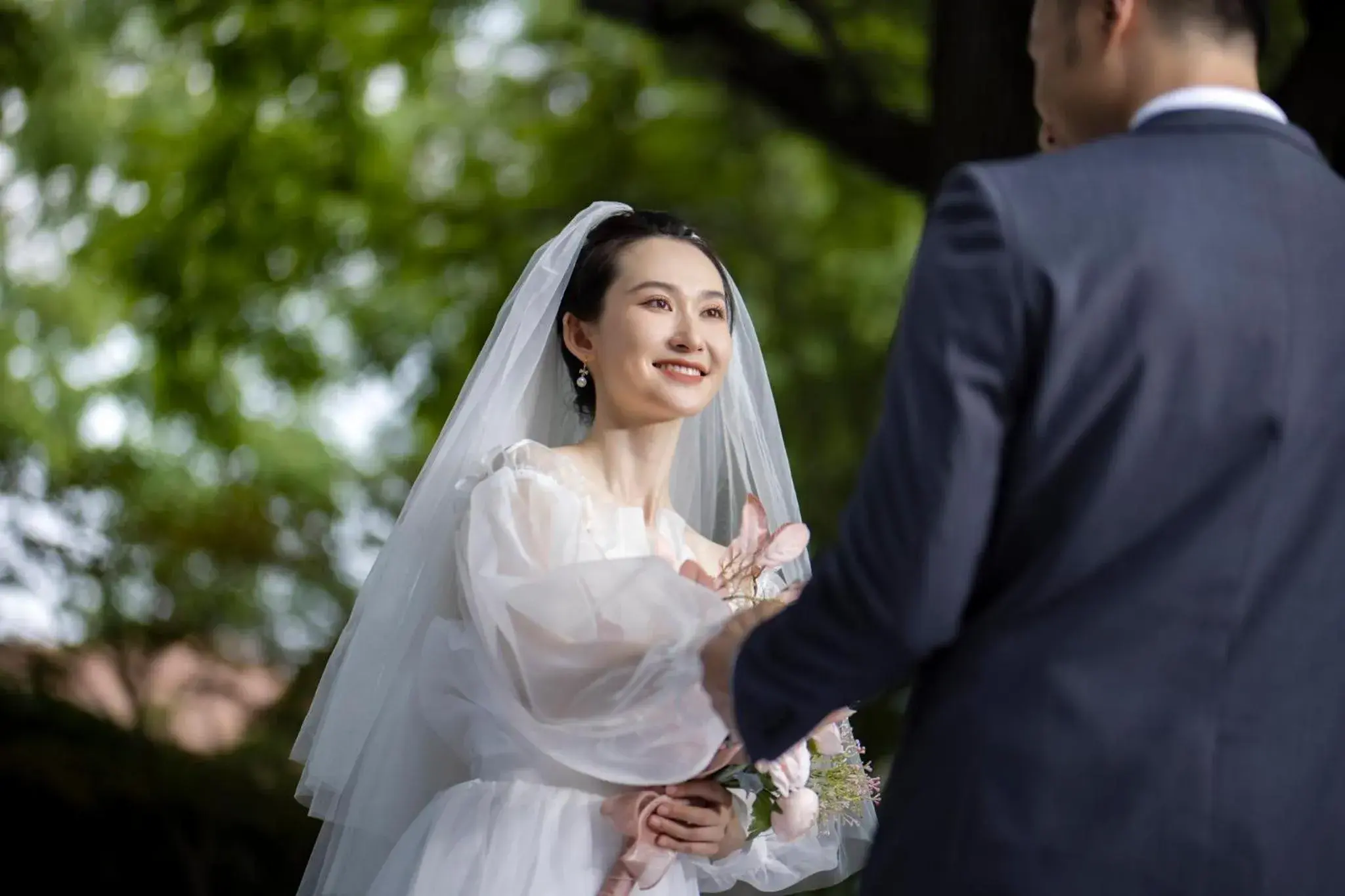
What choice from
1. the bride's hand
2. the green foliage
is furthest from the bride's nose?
the green foliage

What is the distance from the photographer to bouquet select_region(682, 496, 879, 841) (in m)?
2.62

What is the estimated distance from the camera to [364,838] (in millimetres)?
2936

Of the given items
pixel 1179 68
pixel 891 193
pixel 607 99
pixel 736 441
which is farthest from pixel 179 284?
pixel 1179 68

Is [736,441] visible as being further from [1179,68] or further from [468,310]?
[468,310]

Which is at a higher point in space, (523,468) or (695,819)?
(523,468)

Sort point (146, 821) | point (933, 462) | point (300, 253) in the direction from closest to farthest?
point (933, 462) → point (146, 821) → point (300, 253)

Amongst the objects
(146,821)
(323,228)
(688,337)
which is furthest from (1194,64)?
(146,821)

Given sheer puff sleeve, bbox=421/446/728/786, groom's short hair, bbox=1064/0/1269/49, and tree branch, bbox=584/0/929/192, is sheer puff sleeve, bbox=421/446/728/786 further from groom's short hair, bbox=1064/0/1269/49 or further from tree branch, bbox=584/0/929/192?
tree branch, bbox=584/0/929/192

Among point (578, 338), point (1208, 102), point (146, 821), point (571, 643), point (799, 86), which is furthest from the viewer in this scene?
point (146, 821)

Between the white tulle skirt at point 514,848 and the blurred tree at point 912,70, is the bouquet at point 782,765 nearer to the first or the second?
the white tulle skirt at point 514,848

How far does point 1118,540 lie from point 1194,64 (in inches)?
22.9

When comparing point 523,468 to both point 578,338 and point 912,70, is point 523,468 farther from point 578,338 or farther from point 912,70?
point 912,70

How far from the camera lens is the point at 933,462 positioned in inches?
71.4

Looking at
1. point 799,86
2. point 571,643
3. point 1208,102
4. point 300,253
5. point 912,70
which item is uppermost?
point 1208,102
